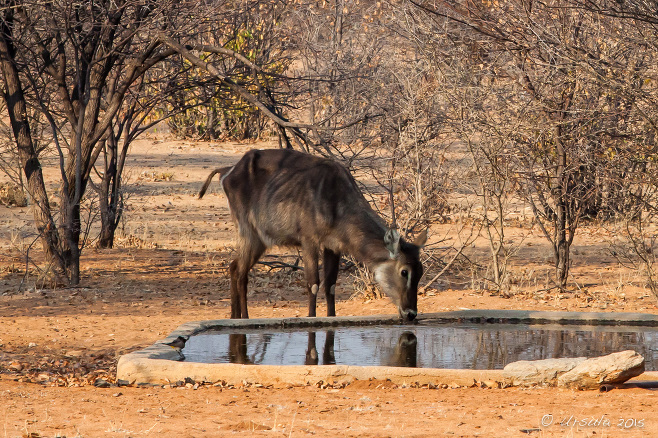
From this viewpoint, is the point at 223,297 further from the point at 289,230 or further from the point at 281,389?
the point at 281,389

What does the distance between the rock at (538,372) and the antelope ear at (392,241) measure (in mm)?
2272

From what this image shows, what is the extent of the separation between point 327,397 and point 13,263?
8.69m

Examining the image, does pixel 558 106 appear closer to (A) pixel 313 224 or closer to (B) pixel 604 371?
(A) pixel 313 224

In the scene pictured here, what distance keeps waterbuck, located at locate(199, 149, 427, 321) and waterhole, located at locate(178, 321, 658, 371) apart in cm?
46

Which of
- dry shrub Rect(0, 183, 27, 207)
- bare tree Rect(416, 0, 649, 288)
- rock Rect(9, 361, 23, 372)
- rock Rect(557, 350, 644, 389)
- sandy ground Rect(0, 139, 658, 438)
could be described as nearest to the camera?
sandy ground Rect(0, 139, 658, 438)

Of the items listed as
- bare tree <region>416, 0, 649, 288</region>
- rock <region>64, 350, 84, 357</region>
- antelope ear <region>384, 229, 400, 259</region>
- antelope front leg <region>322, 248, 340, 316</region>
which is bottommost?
rock <region>64, 350, 84, 357</region>

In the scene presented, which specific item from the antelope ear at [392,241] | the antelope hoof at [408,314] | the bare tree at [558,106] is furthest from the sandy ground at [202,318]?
the antelope ear at [392,241]

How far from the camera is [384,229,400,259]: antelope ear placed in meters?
8.43

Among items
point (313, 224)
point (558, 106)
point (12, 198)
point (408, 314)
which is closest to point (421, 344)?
point (408, 314)

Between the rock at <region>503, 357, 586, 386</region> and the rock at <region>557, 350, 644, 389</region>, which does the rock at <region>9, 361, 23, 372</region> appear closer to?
the rock at <region>503, 357, 586, 386</region>

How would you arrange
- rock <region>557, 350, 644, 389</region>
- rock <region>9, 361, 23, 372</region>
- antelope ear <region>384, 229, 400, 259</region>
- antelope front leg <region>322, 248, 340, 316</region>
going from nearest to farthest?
1. rock <region>557, 350, 644, 389</region>
2. rock <region>9, 361, 23, 372</region>
3. antelope ear <region>384, 229, 400, 259</region>
4. antelope front leg <region>322, 248, 340, 316</region>

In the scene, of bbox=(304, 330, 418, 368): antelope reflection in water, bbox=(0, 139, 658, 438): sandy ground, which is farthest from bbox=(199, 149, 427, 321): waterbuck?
bbox=(0, 139, 658, 438): sandy ground

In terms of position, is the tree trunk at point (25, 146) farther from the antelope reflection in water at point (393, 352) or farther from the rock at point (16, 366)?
the antelope reflection in water at point (393, 352)

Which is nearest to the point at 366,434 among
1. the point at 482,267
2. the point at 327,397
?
the point at 327,397
